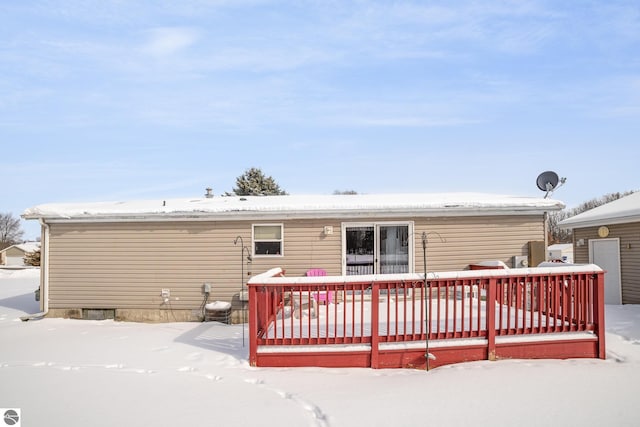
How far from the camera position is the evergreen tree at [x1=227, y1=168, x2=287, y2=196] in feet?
109

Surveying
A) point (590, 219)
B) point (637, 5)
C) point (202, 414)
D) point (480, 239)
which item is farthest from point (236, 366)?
point (590, 219)

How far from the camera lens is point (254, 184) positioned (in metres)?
33.3

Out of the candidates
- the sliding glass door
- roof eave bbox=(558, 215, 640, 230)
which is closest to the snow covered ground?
the sliding glass door

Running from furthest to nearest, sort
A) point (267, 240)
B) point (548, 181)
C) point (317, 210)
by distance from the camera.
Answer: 1. point (548, 181)
2. point (267, 240)
3. point (317, 210)

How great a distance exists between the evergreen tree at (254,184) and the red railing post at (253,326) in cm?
2826

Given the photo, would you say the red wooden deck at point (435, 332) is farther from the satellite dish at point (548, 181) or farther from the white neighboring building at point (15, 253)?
the white neighboring building at point (15, 253)

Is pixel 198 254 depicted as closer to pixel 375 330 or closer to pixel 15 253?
pixel 375 330

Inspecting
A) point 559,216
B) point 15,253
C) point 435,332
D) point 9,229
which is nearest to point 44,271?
point 435,332

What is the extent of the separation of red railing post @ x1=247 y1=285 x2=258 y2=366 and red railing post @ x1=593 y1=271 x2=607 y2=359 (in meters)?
4.56

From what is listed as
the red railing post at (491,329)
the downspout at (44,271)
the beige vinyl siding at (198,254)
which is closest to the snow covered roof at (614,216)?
the beige vinyl siding at (198,254)

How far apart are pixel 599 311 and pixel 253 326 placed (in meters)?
4.65

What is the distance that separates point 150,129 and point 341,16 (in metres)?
8.78

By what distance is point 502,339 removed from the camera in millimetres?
5348

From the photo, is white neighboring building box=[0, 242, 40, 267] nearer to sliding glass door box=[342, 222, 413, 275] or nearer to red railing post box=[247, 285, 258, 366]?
sliding glass door box=[342, 222, 413, 275]
